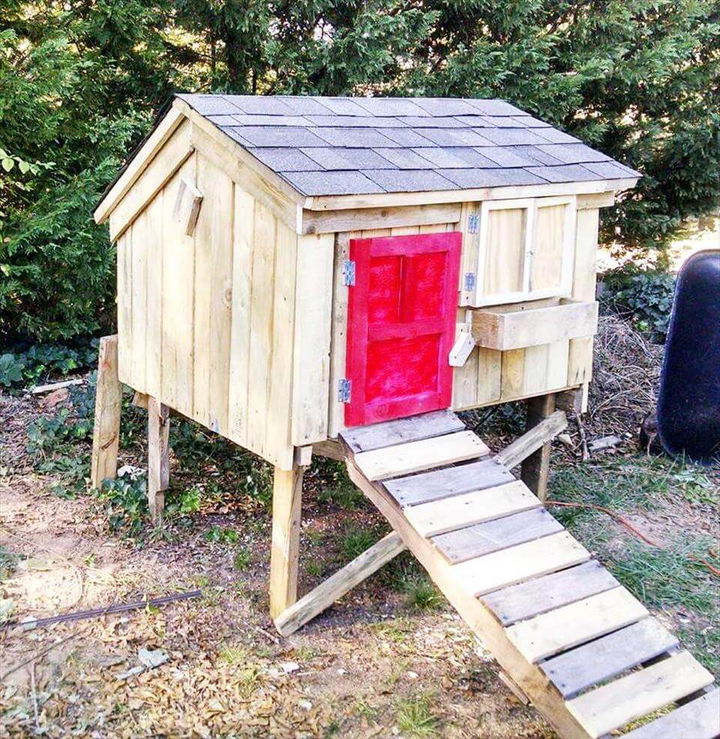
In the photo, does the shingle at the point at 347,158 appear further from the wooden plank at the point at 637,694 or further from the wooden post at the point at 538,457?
the wooden plank at the point at 637,694

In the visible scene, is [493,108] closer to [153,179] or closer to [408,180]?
[408,180]

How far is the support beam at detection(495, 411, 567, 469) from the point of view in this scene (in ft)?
18.8

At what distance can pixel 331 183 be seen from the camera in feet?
13.7

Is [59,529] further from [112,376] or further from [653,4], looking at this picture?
[653,4]

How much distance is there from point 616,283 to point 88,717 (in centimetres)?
825

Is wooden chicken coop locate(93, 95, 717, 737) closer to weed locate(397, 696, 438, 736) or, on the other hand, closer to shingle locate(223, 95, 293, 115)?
shingle locate(223, 95, 293, 115)

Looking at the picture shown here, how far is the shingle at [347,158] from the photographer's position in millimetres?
4391

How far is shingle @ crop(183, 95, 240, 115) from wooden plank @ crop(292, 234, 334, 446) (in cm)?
91

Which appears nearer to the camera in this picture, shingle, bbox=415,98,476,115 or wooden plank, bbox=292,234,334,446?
wooden plank, bbox=292,234,334,446

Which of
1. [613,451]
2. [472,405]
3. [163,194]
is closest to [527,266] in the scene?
Result: [472,405]

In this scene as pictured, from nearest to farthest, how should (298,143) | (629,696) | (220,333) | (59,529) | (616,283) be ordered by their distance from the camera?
(629,696) → (298,143) → (220,333) → (59,529) → (616,283)

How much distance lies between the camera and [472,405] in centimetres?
523

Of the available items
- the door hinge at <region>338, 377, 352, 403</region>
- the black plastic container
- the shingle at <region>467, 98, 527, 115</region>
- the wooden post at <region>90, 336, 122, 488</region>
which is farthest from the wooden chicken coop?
the black plastic container

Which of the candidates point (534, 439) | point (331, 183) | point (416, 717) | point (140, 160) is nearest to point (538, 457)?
point (534, 439)
